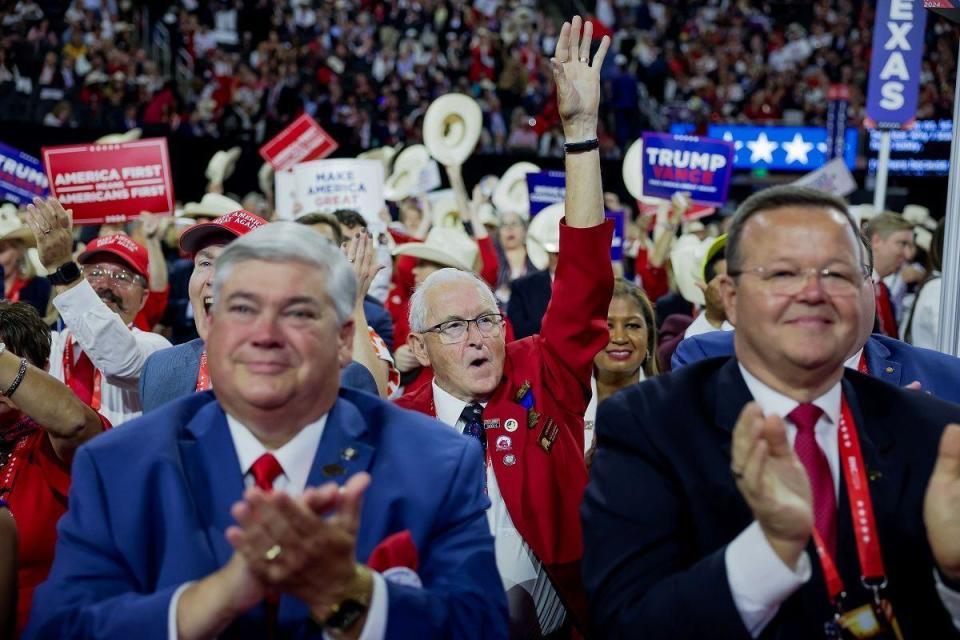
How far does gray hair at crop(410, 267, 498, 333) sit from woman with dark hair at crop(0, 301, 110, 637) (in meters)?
1.07

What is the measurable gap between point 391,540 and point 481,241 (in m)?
6.76

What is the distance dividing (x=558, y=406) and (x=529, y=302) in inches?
158

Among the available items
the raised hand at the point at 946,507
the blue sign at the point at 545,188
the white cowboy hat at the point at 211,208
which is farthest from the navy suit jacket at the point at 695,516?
the blue sign at the point at 545,188

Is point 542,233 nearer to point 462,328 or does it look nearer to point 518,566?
point 462,328

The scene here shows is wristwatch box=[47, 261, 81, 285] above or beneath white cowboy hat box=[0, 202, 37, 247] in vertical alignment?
above

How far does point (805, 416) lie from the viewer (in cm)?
244

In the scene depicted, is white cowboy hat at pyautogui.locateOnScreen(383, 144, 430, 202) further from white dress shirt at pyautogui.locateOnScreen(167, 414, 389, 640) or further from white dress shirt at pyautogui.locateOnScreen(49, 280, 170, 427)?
white dress shirt at pyautogui.locateOnScreen(167, 414, 389, 640)

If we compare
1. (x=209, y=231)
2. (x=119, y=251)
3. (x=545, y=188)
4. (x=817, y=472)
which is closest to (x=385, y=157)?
(x=545, y=188)

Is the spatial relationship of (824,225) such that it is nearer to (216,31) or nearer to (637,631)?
(637,631)

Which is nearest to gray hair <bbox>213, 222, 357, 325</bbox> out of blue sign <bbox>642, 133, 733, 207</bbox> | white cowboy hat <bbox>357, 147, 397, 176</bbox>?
blue sign <bbox>642, 133, 733, 207</bbox>

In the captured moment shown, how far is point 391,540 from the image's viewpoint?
236 cm

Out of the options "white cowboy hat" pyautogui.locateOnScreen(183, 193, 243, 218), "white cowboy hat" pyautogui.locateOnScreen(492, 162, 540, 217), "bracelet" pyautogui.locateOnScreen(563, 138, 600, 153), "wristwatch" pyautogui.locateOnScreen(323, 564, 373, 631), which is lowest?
"white cowboy hat" pyautogui.locateOnScreen(492, 162, 540, 217)

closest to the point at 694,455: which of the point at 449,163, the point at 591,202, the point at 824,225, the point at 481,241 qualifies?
the point at 824,225

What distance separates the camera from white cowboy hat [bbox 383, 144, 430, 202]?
42.9ft
